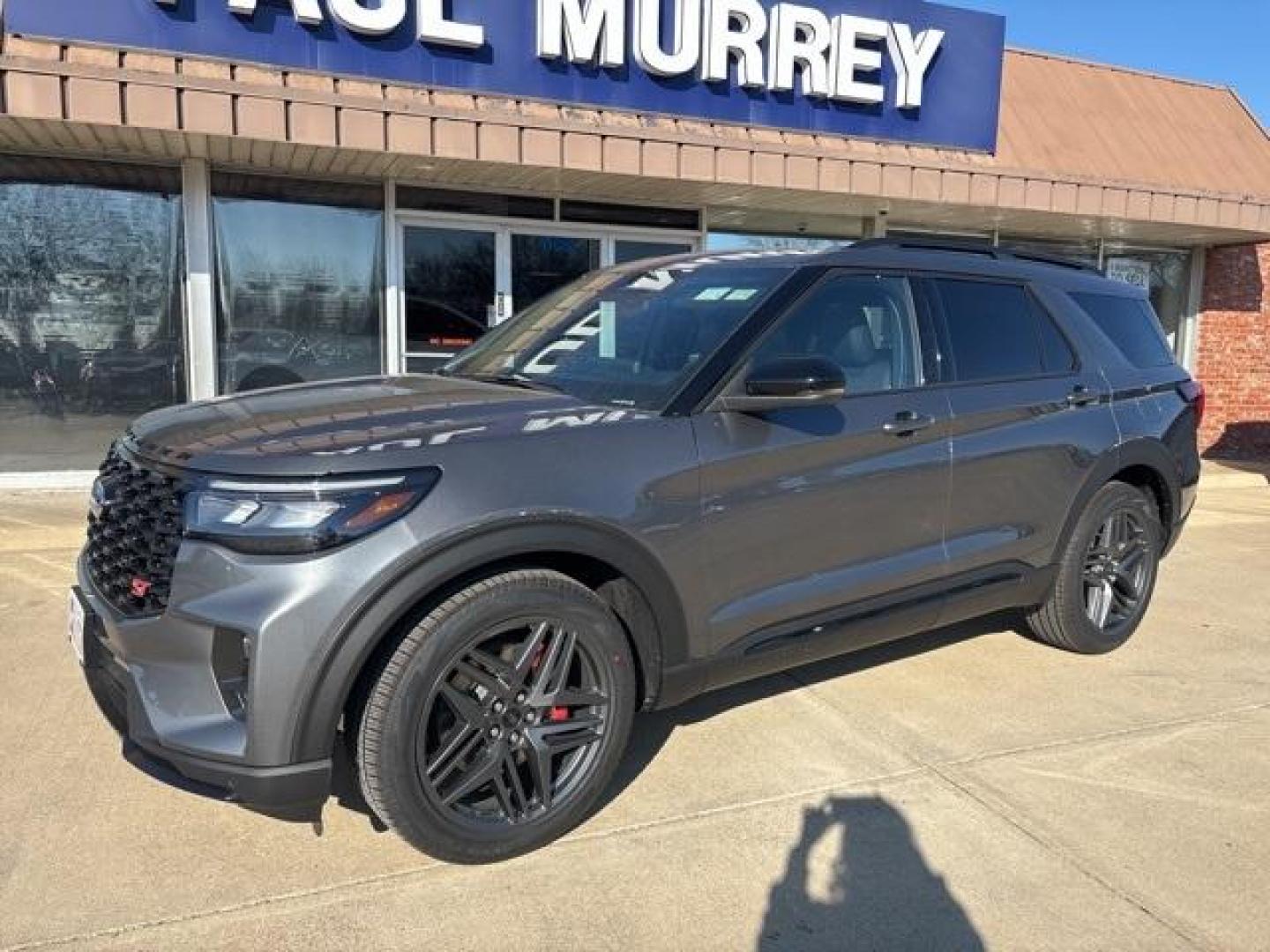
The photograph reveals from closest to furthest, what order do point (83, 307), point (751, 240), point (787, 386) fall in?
point (787, 386), point (83, 307), point (751, 240)

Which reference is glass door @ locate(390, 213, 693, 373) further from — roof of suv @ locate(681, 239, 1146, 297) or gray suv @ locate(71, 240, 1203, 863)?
gray suv @ locate(71, 240, 1203, 863)

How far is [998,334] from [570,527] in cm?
234

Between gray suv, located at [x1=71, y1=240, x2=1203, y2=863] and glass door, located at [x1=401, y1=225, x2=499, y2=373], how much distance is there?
546 cm

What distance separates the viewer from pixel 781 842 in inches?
117

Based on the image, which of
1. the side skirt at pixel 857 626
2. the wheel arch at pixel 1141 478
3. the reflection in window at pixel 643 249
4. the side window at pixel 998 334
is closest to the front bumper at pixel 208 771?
the side skirt at pixel 857 626

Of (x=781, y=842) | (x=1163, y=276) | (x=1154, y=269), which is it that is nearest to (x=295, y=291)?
(x=781, y=842)

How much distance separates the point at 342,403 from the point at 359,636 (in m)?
0.91

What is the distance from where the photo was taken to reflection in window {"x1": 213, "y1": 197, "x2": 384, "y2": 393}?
8711mm

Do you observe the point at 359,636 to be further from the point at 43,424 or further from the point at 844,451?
the point at 43,424

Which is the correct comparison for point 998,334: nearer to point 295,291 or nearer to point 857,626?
point 857,626

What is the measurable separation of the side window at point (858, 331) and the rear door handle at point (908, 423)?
126mm

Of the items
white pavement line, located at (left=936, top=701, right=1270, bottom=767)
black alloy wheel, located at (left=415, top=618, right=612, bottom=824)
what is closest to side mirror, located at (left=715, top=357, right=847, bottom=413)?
black alloy wheel, located at (left=415, top=618, right=612, bottom=824)

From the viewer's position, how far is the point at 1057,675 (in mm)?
4453

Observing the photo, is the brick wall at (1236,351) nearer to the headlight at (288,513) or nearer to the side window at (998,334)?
the side window at (998,334)
